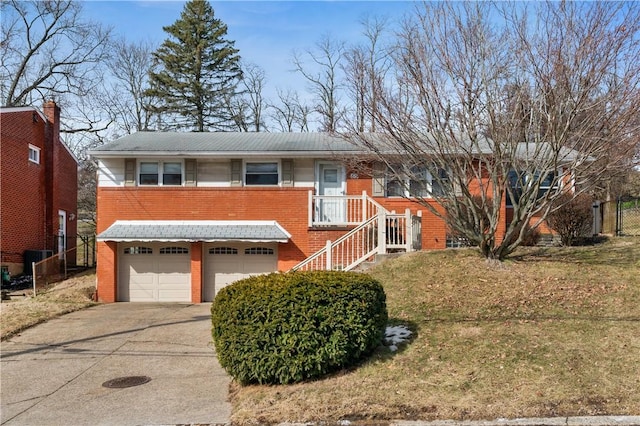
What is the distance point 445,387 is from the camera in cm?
615

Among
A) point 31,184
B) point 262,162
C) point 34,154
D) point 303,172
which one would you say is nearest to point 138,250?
point 262,162

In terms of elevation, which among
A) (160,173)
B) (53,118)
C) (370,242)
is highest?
(53,118)

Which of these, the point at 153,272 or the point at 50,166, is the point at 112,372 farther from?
the point at 50,166

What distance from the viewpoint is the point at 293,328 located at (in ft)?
21.4

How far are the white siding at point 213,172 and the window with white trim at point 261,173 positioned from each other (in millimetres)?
604

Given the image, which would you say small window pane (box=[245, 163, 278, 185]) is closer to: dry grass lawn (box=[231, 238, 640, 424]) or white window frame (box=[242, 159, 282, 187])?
white window frame (box=[242, 159, 282, 187])

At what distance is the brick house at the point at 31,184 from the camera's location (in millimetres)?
19844

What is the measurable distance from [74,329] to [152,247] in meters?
5.23

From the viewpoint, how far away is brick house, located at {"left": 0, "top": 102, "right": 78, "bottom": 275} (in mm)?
19844

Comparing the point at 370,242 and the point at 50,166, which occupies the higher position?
the point at 50,166

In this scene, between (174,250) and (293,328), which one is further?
(174,250)

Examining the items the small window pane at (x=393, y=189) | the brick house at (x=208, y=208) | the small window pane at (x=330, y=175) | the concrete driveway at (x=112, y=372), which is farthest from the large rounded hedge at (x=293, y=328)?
the small window pane at (x=330, y=175)

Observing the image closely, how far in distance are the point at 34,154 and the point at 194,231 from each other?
34.6 feet

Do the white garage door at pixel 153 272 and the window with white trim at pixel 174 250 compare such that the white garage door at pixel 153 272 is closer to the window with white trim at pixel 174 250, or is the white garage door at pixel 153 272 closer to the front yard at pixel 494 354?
the window with white trim at pixel 174 250
